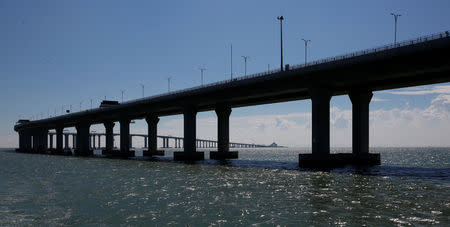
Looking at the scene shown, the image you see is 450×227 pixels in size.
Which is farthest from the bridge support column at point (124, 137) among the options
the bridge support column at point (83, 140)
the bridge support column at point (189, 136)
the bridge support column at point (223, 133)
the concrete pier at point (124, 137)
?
the bridge support column at point (189, 136)

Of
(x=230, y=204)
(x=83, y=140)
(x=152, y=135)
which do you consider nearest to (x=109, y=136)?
(x=83, y=140)

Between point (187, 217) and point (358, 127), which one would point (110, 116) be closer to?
point (358, 127)

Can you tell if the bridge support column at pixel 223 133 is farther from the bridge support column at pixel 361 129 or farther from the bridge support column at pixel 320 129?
the bridge support column at pixel 320 129

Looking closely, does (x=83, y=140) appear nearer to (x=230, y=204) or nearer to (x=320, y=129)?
(x=320, y=129)

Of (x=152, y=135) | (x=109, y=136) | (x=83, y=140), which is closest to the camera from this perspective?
(x=152, y=135)

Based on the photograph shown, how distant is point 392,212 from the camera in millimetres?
23328

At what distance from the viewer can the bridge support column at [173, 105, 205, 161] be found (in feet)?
304

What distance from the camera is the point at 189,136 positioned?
92875 mm

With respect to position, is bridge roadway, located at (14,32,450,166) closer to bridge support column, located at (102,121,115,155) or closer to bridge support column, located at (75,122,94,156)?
bridge support column, located at (102,121,115,155)

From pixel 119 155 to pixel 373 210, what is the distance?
4315 inches

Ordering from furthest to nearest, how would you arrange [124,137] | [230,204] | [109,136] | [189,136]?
[109,136] → [124,137] → [189,136] → [230,204]

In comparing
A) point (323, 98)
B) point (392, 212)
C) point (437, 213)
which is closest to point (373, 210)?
point (392, 212)

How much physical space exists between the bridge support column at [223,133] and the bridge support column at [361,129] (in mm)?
33555

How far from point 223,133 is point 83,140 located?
7308 cm
